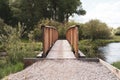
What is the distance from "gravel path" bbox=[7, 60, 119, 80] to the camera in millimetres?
6305

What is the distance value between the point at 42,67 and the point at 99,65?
1.46 metres

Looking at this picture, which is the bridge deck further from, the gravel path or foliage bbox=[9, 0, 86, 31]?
foliage bbox=[9, 0, 86, 31]

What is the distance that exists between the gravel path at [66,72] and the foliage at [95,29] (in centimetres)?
2289

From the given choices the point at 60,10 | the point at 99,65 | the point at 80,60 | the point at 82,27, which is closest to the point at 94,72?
the point at 99,65

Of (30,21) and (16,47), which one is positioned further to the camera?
(30,21)

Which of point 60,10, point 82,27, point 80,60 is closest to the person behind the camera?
point 80,60

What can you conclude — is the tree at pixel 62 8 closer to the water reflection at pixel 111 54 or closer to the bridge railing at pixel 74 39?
the water reflection at pixel 111 54

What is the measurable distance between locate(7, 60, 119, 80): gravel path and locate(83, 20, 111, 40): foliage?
901 inches

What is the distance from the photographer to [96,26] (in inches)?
1265

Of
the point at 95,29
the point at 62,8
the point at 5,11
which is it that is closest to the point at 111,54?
the point at 95,29

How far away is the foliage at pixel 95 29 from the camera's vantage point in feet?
103

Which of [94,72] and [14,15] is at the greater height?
[14,15]

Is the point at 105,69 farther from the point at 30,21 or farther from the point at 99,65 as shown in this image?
the point at 30,21

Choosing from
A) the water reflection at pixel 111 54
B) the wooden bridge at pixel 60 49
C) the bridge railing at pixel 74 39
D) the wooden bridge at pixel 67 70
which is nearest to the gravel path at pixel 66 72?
the wooden bridge at pixel 67 70
